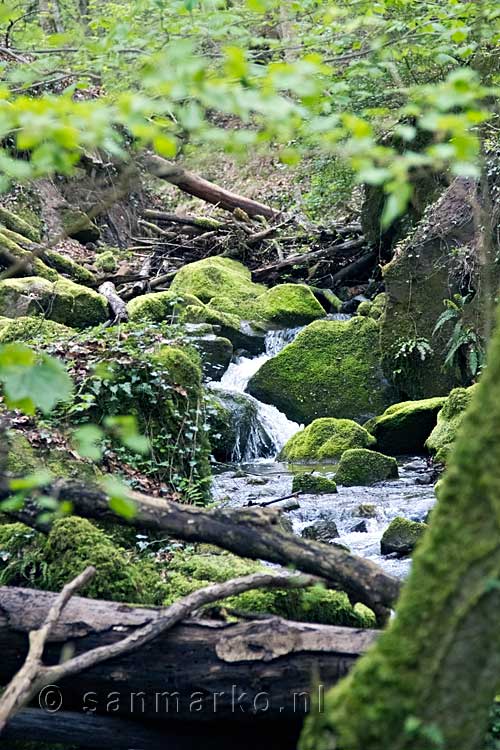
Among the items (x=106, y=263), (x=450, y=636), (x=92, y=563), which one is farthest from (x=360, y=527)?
(x=106, y=263)

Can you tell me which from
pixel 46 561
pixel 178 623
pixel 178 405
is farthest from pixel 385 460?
pixel 178 623

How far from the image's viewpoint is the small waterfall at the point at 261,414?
13.1m

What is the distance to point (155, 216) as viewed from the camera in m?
20.2

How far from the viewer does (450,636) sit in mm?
2211

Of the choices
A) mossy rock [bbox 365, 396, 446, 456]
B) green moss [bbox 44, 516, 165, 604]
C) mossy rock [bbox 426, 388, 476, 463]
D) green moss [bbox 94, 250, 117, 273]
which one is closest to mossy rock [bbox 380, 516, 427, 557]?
mossy rock [bbox 426, 388, 476, 463]

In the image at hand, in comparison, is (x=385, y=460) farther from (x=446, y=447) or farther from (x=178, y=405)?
(x=178, y=405)

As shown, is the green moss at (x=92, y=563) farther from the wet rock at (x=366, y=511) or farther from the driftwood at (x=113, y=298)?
the driftwood at (x=113, y=298)

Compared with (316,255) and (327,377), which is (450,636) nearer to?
(327,377)

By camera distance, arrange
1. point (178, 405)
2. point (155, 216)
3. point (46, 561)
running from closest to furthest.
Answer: point (46, 561) < point (178, 405) < point (155, 216)

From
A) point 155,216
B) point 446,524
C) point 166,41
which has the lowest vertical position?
point 446,524

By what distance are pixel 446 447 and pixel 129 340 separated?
514 cm

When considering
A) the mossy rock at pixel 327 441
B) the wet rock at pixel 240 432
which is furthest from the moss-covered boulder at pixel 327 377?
the mossy rock at pixel 327 441

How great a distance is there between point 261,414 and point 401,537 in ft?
20.2

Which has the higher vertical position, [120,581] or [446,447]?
[446,447]
